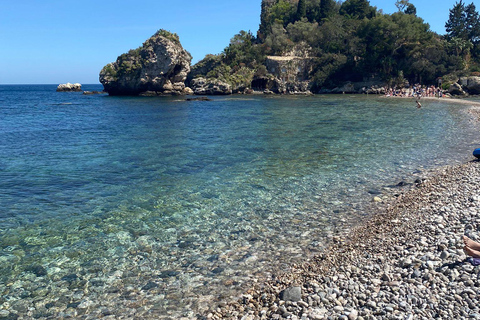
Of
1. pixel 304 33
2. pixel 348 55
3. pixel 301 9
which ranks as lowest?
pixel 348 55

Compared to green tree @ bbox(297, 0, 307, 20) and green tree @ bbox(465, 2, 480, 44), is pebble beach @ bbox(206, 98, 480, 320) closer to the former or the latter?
green tree @ bbox(465, 2, 480, 44)

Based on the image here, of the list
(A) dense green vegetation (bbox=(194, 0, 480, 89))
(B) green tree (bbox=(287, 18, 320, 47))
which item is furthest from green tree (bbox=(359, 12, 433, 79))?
(B) green tree (bbox=(287, 18, 320, 47))

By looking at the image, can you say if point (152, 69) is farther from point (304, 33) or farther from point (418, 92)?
point (418, 92)

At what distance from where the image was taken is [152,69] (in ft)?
267

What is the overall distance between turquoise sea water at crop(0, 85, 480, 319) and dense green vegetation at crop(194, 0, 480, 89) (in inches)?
2530

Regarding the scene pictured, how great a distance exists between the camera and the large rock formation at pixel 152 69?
266ft

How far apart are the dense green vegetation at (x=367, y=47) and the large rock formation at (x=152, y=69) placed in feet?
34.8

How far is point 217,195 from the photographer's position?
12234mm

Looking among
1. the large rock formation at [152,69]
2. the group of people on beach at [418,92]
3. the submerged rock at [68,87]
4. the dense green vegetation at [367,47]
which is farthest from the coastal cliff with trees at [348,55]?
the submerged rock at [68,87]

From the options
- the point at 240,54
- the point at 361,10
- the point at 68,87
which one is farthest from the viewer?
the point at 68,87

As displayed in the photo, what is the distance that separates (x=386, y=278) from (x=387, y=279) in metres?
0.03

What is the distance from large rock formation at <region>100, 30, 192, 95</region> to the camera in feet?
266

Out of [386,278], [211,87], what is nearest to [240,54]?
[211,87]

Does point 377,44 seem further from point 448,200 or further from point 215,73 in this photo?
point 448,200
